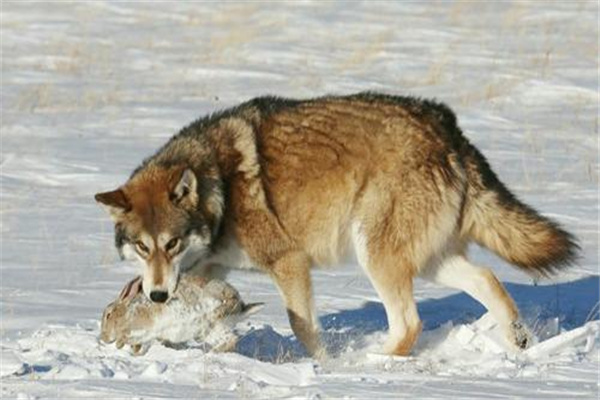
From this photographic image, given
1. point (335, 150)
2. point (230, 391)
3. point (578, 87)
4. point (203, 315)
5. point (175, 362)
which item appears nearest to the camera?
point (230, 391)

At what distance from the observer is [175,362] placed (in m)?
6.75

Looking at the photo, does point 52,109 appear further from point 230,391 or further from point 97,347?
point 230,391

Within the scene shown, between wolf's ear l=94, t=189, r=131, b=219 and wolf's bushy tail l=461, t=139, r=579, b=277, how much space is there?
1.94m

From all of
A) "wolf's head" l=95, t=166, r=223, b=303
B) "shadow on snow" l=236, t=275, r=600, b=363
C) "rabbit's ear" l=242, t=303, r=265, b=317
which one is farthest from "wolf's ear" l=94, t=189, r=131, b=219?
"shadow on snow" l=236, t=275, r=600, b=363

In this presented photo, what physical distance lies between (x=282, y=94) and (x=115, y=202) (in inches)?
416

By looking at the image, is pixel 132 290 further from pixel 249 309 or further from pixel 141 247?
pixel 249 309

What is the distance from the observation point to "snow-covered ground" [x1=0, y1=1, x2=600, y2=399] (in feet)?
21.1

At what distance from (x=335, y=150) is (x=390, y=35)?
47.6 feet

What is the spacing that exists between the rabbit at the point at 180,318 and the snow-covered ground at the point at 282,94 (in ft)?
0.65

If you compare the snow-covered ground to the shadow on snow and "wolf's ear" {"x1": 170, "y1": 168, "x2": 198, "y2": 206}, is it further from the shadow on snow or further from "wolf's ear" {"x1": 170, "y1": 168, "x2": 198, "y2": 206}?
"wolf's ear" {"x1": 170, "y1": 168, "x2": 198, "y2": 206}

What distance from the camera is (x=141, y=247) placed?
7.68 metres

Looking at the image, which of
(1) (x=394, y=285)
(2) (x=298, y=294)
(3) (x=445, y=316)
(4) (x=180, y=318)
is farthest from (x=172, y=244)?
(3) (x=445, y=316)

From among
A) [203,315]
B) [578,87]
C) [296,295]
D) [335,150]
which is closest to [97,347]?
[203,315]

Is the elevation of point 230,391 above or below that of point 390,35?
above
